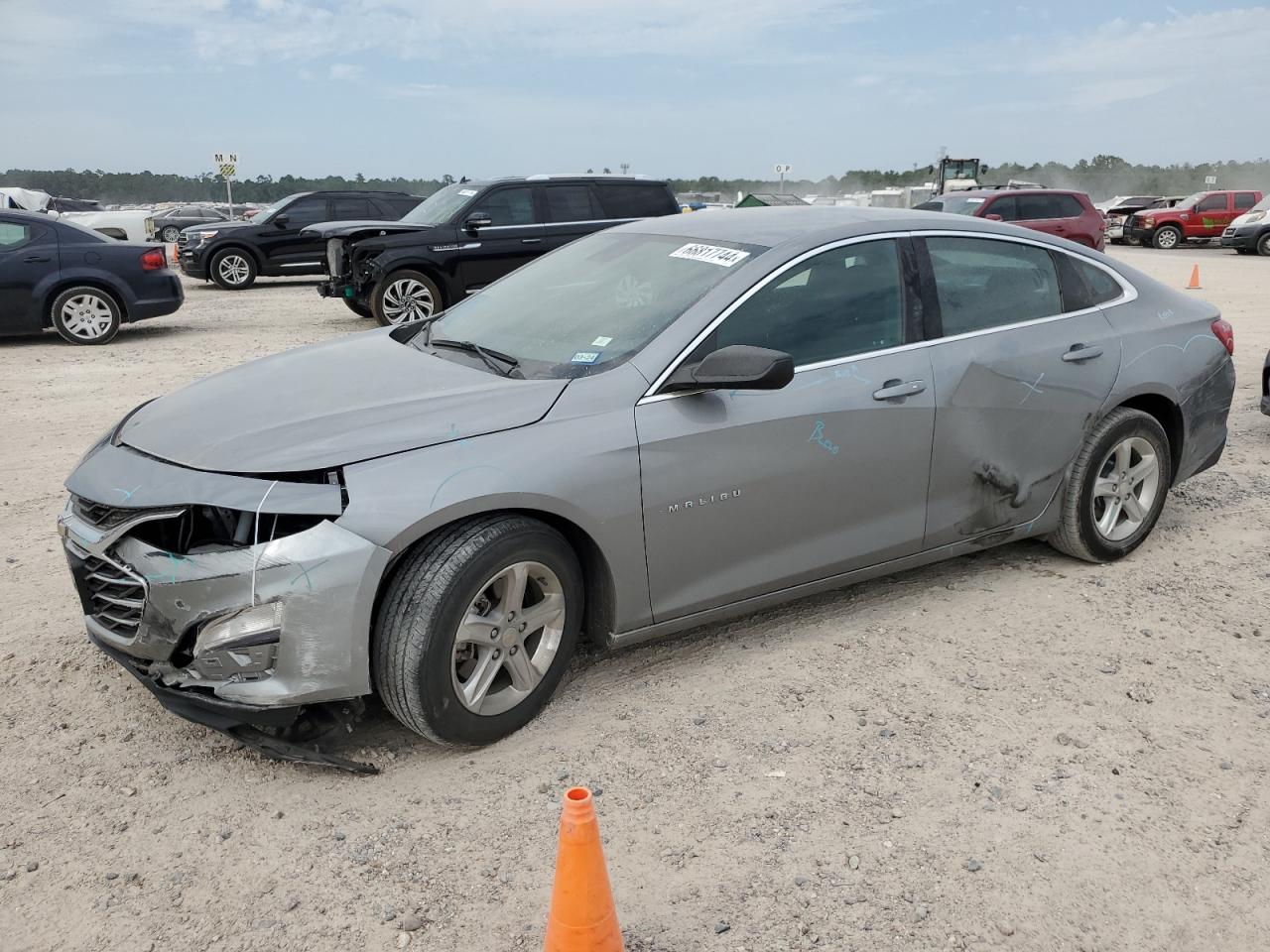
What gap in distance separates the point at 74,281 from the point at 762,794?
1106cm

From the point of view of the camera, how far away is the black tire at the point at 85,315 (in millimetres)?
11562

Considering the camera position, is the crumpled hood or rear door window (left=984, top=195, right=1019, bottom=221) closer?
the crumpled hood

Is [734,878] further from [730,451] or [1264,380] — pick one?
[1264,380]

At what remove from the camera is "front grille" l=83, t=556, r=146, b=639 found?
10.2 ft

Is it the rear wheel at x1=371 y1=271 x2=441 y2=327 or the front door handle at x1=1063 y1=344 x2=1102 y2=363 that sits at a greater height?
the front door handle at x1=1063 y1=344 x2=1102 y2=363

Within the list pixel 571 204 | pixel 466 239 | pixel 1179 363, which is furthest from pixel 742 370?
pixel 571 204

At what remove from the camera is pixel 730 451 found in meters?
3.57

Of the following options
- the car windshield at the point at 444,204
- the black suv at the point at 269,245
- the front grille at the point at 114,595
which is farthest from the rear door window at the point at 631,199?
the front grille at the point at 114,595

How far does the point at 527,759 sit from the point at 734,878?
82 centimetres

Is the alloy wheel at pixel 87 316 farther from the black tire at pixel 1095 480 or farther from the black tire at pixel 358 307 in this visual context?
the black tire at pixel 1095 480

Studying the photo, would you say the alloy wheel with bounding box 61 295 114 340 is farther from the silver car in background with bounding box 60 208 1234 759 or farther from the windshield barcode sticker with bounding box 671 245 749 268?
the windshield barcode sticker with bounding box 671 245 749 268

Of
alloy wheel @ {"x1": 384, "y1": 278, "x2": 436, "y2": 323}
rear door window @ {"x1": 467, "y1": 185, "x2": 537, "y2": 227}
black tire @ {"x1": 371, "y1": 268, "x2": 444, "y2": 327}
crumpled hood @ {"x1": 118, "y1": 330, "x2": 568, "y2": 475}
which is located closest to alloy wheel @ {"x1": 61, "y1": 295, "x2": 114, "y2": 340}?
black tire @ {"x1": 371, "y1": 268, "x2": 444, "y2": 327}

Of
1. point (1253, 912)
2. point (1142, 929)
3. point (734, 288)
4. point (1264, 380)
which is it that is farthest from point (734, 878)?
point (1264, 380)

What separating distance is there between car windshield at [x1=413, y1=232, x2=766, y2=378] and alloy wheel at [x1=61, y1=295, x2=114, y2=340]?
8.91 meters
